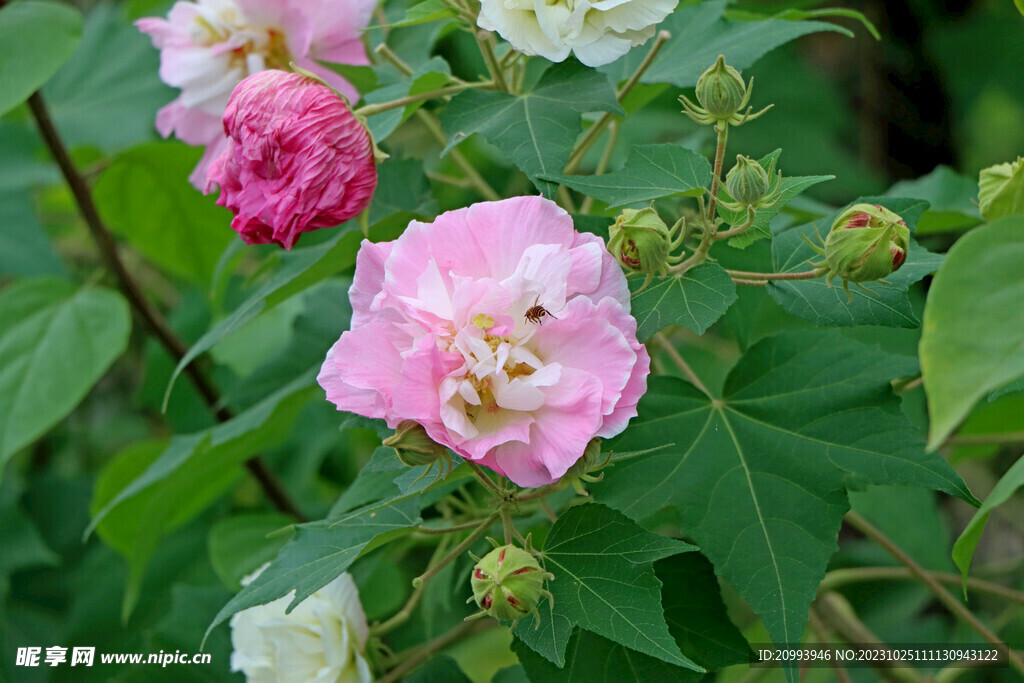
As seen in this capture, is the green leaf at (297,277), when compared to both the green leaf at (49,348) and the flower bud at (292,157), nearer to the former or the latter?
the flower bud at (292,157)

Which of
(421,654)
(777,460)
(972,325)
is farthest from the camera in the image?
(421,654)

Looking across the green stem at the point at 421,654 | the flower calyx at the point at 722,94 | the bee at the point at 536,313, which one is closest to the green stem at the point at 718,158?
the flower calyx at the point at 722,94

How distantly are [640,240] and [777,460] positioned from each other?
0.21 metres

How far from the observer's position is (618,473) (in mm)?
612

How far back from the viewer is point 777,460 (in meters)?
0.63

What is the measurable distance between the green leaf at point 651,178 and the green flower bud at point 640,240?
0.03 meters

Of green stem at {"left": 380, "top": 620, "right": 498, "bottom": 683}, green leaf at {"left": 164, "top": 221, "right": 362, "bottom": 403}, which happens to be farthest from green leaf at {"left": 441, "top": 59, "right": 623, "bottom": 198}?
green stem at {"left": 380, "top": 620, "right": 498, "bottom": 683}

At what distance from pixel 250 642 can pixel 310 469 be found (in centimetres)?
50

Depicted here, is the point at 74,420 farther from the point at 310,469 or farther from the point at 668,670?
the point at 668,670

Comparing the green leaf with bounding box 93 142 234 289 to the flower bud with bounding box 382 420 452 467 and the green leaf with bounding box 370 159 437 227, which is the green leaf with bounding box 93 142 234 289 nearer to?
the green leaf with bounding box 370 159 437 227

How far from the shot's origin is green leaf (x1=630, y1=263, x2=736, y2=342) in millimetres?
531

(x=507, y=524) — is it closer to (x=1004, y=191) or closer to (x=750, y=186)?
(x=750, y=186)

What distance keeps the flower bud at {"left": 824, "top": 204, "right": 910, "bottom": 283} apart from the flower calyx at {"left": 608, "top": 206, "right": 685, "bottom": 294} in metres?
0.10

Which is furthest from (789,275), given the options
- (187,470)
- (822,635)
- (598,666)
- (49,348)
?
(49,348)
